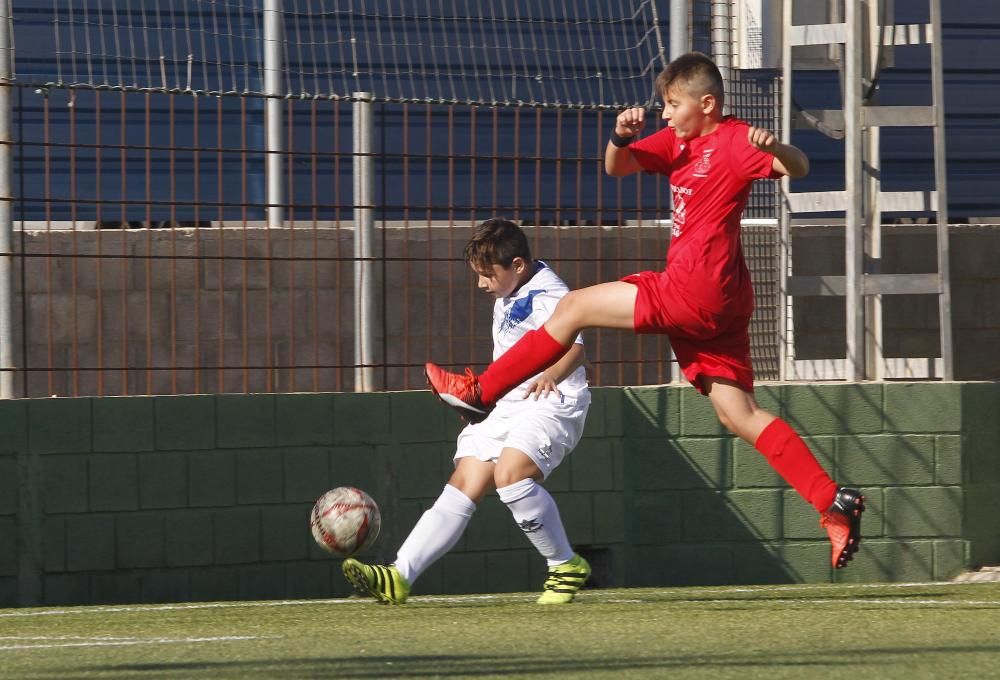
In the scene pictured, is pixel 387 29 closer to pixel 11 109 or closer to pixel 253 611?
pixel 11 109

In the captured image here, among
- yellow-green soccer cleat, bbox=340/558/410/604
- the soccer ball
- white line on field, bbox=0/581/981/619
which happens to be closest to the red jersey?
white line on field, bbox=0/581/981/619

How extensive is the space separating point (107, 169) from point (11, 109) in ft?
4.70

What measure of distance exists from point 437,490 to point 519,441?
1546mm

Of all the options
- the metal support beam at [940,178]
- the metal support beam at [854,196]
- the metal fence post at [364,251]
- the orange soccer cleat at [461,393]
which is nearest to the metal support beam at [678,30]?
the metal support beam at [854,196]

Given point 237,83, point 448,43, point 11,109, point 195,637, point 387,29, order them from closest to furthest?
1. point 195,637
2. point 11,109
3. point 448,43
4. point 387,29
5. point 237,83

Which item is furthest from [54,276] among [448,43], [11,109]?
[448,43]

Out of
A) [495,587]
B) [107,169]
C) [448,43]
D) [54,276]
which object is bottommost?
[495,587]

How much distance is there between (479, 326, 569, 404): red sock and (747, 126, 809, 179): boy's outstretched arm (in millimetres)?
941

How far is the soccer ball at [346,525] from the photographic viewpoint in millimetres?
6484

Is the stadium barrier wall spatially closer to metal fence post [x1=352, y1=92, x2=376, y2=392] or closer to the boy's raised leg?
metal fence post [x1=352, y1=92, x2=376, y2=392]

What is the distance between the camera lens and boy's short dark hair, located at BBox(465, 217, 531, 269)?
628 cm

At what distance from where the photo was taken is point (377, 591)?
19.8 feet

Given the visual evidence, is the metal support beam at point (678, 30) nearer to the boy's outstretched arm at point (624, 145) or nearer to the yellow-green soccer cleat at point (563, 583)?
the boy's outstretched arm at point (624, 145)

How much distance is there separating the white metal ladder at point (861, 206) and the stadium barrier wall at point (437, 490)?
0.27 metres
